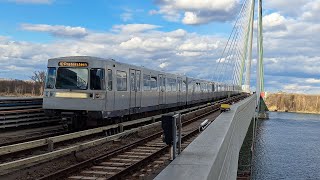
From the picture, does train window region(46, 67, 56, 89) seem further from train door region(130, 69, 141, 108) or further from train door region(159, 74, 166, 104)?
train door region(159, 74, 166, 104)

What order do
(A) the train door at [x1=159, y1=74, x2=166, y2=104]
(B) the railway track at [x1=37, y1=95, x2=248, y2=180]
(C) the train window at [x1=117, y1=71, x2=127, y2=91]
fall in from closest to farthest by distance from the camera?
(B) the railway track at [x1=37, y1=95, x2=248, y2=180]
(C) the train window at [x1=117, y1=71, x2=127, y2=91]
(A) the train door at [x1=159, y1=74, x2=166, y2=104]

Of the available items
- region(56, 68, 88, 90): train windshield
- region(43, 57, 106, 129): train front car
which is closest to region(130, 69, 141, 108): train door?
region(43, 57, 106, 129): train front car

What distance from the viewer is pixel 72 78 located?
1697cm

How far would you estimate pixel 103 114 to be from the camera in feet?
54.4

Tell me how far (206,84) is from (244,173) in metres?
20.0

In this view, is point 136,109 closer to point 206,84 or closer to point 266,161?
point 266,161

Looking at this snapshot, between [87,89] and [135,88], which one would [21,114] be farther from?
[135,88]

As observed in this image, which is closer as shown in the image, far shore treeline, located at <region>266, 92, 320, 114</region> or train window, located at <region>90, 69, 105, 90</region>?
train window, located at <region>90, 69, 105, 90</region>

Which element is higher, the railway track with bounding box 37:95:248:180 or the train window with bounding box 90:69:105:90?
the train window with bounding box 90:69:105:90

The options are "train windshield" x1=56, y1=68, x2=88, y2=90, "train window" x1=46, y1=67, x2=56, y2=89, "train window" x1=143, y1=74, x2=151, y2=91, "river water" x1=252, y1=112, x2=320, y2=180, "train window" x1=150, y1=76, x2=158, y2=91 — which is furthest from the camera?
"river water" x1=252, y1=112, x2=320, y2=180

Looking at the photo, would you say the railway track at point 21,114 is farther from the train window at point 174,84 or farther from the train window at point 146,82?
the train window at point 174,84

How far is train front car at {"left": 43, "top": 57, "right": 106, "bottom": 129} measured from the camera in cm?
1653

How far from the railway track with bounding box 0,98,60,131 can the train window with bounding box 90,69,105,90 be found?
3.22m

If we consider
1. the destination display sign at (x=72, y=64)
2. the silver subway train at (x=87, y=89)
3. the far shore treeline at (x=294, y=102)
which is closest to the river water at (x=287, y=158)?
the silver subway train at (x=87, y=89)
